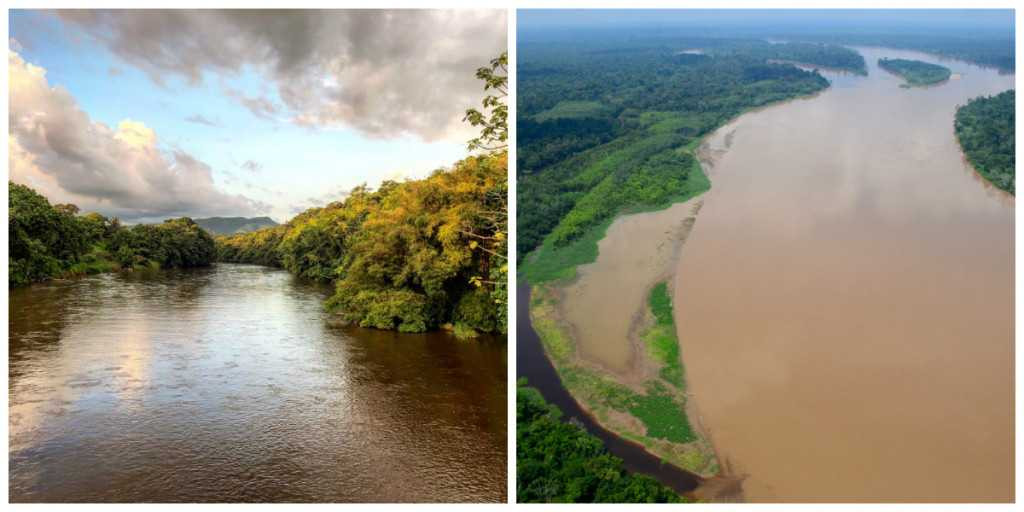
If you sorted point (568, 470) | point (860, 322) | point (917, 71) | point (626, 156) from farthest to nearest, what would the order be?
1. point (626, 156)
2. point (917, 71)
3. point (860, 322)
4. point (568, 470)

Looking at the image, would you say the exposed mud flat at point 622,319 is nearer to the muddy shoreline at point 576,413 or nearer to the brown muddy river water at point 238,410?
the muddy shoreline at point 576,413

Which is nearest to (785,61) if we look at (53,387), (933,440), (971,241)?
(971,241)

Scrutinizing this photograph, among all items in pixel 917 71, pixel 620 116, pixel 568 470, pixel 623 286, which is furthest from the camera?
pixel 620 116

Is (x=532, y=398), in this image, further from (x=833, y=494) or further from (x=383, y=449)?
(x=833, y=494)

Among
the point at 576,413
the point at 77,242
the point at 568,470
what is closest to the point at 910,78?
the point at 576,413

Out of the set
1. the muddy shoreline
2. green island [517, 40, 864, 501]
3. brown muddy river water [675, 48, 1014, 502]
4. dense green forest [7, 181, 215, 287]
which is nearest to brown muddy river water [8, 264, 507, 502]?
the muddy shoreline

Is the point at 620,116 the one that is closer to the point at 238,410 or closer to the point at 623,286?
the point at 623,286
